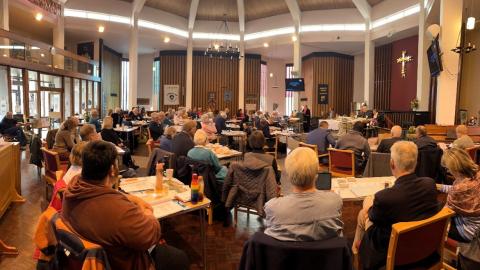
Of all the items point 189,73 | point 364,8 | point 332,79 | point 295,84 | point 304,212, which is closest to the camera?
point 304,212

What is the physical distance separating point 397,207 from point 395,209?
0.06 feet

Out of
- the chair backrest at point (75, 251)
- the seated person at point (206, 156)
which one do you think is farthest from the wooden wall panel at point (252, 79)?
the chair backrest at point (75, 251)

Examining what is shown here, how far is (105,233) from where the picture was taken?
5.48 feet

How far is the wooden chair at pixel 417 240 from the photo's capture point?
1.98 meters

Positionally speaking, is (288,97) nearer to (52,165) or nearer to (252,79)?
(252,79)

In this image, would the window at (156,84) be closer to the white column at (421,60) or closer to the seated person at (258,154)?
the white column at (421,60)

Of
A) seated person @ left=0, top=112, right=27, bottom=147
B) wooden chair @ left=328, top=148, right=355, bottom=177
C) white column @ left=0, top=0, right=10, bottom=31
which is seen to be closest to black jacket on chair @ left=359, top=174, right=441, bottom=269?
wooden chair @ left=328, top=148, right=355, bottom=177

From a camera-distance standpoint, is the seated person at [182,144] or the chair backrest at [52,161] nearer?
the chair backrest at [52,161]

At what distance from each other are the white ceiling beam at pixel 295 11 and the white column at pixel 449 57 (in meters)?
8.03

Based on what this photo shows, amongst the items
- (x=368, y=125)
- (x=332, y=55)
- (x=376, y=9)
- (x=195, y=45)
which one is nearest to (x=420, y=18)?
(x=376, y=9)

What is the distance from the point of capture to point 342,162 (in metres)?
5.29

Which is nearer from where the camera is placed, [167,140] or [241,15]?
[167,140]

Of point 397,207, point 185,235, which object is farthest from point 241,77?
point 397,207

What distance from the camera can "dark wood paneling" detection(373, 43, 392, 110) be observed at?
16.1 metres
